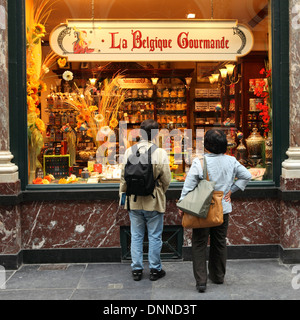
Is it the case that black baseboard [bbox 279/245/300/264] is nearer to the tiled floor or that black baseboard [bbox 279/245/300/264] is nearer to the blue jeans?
the tiled floor

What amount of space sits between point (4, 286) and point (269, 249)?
3.23m

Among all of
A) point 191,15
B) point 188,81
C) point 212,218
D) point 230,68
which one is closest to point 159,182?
point 212,218

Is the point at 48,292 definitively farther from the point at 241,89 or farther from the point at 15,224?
the point at 241,89

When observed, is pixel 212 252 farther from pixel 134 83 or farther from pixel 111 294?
pixel 134 83

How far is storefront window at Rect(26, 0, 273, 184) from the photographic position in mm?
6391

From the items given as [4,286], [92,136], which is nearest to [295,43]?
[92,136]

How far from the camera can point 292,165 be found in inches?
228

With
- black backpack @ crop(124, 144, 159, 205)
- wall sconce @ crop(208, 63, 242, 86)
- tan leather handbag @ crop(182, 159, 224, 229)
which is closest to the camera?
tan leather handbag @ crop(182, 159, 224, 229)

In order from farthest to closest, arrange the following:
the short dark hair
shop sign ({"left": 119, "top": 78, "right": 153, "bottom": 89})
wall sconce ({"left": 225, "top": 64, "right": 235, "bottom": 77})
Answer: shop sign ({"left": 119, "top": 78, "right": 153, "bottom": 89}), wall sconce ({"left": 225, "top": 64, "right": 235, "bottom": 77}), the short dark hair

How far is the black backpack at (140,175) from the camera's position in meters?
5.02

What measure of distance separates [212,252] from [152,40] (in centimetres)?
310

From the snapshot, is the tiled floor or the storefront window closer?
the tiled floor

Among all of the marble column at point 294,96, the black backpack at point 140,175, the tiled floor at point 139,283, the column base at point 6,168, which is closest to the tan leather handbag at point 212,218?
the black backpack at point 140,175

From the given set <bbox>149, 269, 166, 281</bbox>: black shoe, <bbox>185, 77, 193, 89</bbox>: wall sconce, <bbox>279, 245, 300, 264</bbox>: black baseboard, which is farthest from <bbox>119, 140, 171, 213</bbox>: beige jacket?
<bbox>185, 77, 193, 89</bbox>: wall sconce
